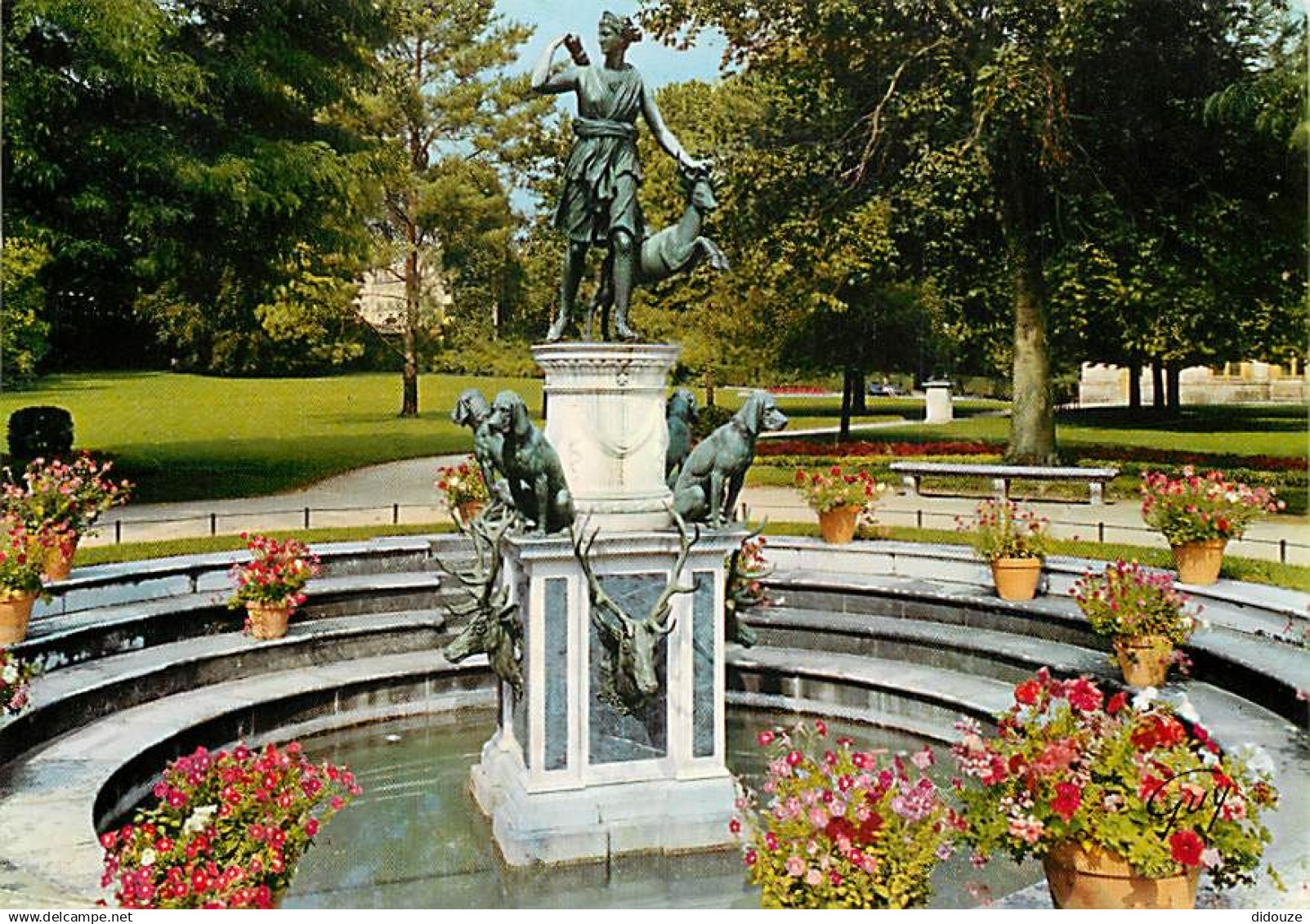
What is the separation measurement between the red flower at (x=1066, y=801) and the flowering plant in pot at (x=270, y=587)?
8369 millimetres

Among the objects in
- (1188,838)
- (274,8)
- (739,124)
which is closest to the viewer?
(1188,838)

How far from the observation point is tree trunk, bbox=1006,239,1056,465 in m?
23.4

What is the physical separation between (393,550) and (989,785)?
984 centimetres

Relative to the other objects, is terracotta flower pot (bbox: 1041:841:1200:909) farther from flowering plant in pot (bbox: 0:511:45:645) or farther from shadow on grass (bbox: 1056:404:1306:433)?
shadow on grass (bbox: 1056:404:1306:433)

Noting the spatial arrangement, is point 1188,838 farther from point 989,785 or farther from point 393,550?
point 393,550

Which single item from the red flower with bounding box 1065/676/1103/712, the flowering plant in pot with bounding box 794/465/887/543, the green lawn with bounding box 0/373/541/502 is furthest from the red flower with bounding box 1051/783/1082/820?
the green lawn with bounding box 0/373/541/502

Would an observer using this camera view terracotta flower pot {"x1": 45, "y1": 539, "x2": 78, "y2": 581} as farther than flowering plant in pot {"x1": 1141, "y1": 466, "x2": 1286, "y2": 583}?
No

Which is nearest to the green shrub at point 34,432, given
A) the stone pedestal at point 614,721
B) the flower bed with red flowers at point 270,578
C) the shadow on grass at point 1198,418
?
the flower bed with red flowers at point 270,578

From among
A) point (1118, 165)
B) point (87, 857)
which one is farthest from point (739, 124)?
point (87, 857)

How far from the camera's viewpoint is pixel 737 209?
24125mm

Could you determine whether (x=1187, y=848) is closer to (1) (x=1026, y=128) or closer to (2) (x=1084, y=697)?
(2) (x=1084, y=697)

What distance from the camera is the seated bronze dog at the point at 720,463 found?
8.17 m

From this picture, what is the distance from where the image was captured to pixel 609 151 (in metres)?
8.68

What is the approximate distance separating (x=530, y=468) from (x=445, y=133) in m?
32.4
